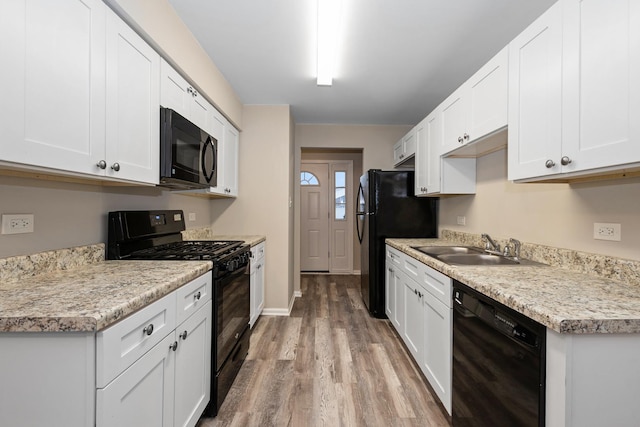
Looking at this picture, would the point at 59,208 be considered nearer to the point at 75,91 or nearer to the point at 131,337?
the point at 75,91

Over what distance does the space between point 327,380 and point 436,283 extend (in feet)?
3.51

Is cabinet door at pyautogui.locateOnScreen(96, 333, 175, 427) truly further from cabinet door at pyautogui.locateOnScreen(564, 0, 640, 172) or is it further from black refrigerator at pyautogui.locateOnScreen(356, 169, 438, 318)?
black refrigerator at pyautogui.locateOnScreen(356, 169, 438, 318)

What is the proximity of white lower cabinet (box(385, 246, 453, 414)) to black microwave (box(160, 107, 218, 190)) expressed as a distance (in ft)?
5.66

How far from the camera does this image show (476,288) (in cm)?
130

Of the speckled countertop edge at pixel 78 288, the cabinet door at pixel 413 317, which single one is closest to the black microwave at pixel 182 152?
the speckled countertop edge at pixel 78 288

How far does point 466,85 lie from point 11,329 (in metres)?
2.60

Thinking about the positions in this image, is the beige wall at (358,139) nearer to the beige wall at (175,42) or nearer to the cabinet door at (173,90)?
the beige wall at (175,42)

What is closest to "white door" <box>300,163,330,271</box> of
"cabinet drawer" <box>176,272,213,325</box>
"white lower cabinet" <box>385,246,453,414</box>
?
"white lower cabinet" <box>385,246,453,414</box>

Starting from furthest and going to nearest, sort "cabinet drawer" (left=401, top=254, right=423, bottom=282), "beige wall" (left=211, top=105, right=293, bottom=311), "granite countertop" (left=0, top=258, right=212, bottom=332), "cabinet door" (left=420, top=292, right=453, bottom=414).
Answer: "beige wall" (left=211, top=105, right=293, bottom=311) < "cabinet drawer" (left=401, top=254, right=423, bottom=282) < "cabinet door" (left=420, top=292, right=453, bottom=414) < "granite countertop" (left=0, top=258, right=212, bottom=332)

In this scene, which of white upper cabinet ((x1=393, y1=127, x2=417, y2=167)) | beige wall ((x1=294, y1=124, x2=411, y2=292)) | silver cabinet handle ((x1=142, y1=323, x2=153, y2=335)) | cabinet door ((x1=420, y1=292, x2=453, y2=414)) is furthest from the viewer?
beige wall ((x1=294, y1=124, x2=411, y2=292))

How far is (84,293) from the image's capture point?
3.35ft

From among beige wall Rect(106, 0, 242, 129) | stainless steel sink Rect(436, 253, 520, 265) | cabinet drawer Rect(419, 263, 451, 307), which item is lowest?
cabinet drawer Rect(419, 263, 451, 307)

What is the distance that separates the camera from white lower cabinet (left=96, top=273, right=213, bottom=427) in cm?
88

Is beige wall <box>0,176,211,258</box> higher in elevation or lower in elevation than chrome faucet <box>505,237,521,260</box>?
higher
